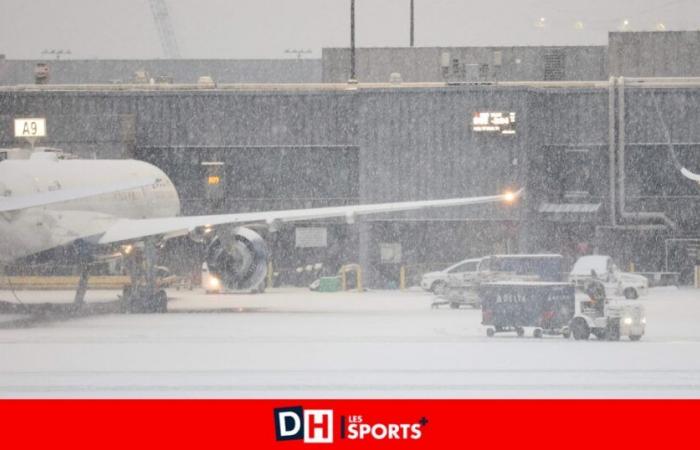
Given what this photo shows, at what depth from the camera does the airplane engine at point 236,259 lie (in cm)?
4262

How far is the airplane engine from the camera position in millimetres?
42625

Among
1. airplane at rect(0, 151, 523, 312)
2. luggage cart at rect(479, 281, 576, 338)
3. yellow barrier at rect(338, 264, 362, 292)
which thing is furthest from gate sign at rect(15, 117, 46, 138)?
luggage cart at rect(479, 281, 576, 338)

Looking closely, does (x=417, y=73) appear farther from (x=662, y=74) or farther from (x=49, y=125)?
(x=49, y=125)

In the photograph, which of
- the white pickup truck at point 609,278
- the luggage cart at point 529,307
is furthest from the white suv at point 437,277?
the luggage cart at point 529,307

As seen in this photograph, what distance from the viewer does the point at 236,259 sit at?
140ft

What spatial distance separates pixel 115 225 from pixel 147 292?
2.91 meters
